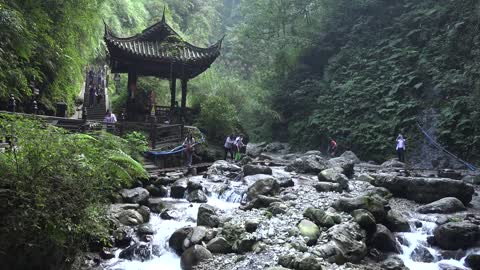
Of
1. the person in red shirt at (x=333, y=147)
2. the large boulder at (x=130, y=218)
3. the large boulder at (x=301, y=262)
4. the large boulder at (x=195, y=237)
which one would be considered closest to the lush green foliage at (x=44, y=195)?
the large boulder at (x=195, y=237)

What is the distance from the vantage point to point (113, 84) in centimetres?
3409

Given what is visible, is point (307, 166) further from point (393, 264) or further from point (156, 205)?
point (393, 264)

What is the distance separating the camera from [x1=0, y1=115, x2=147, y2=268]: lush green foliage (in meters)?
5.89

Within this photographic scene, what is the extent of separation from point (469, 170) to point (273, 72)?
18.7 metres

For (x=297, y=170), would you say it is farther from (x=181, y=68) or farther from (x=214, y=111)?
(x=181, y=68)

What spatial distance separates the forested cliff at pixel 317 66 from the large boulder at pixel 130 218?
5.24 m

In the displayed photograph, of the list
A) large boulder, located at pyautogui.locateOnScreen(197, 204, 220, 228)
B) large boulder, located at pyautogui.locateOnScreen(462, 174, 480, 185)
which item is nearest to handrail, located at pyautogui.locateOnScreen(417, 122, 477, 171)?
large boulder, located at pyautogui.locateOnScreen(462, 174, 480, 185)

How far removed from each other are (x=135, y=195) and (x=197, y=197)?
205 centimetres

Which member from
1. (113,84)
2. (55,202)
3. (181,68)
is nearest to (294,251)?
(55,202)

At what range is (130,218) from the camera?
33.0 feet

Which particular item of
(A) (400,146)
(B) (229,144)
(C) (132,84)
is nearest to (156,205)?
(B) (229,144)

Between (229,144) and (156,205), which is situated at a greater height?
(229,144)

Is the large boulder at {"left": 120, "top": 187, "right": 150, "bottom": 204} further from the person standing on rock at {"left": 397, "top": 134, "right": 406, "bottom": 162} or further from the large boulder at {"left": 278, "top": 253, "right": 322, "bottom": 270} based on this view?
the person standing on rock at {"left": 397, "top": 134, "right": 406, "bottom": 162}

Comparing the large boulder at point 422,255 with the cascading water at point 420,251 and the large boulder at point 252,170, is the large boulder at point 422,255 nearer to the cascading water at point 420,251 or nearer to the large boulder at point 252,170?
the cascading water at point 420,251
